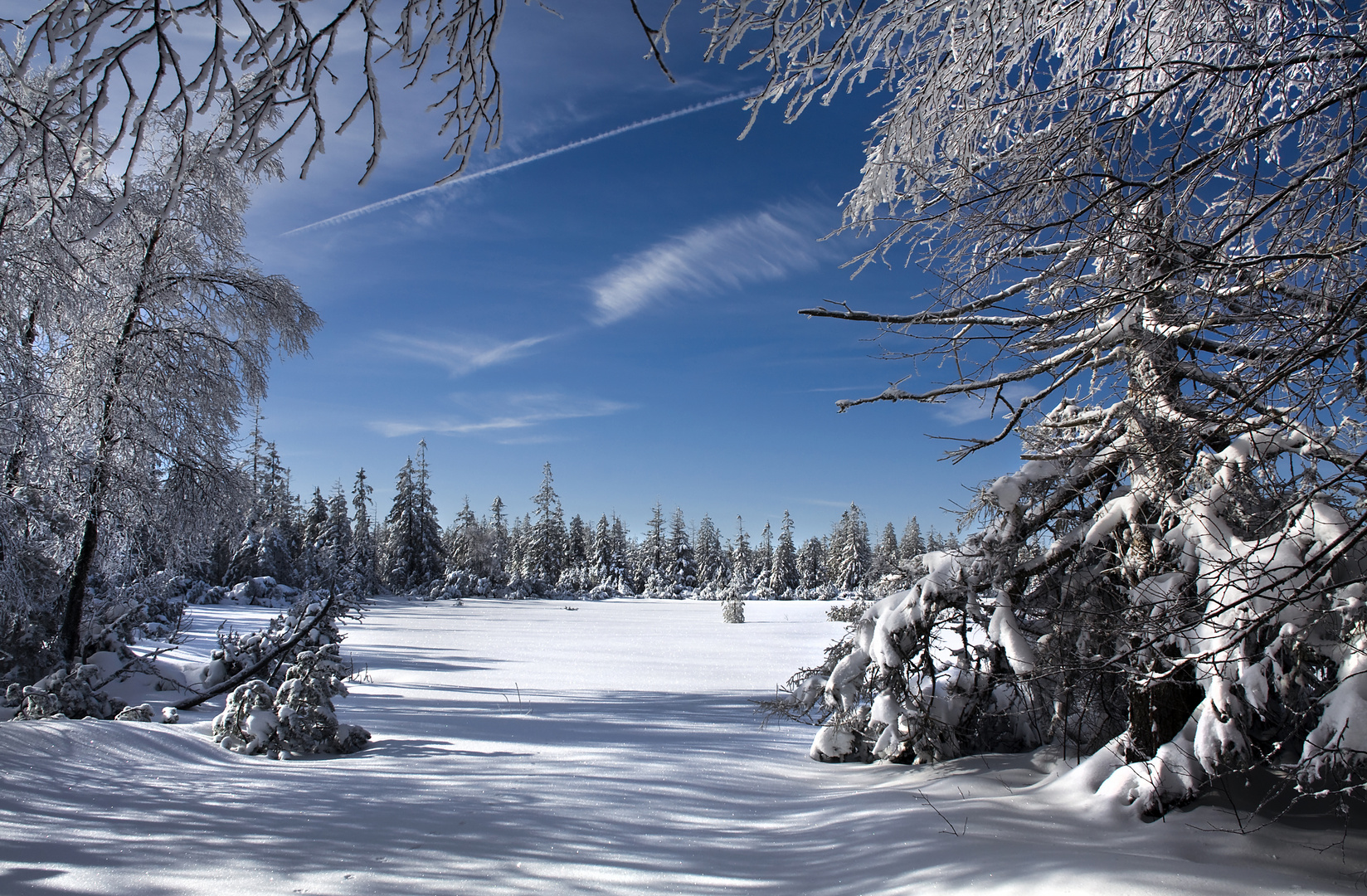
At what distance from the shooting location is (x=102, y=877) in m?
2.38

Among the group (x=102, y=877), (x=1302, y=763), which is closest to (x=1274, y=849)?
(x=1302, y=763)

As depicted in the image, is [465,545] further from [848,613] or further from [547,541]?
[848,613]

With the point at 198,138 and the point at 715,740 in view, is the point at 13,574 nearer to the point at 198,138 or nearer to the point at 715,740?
the point at 198,138

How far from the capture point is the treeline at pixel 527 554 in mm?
41344

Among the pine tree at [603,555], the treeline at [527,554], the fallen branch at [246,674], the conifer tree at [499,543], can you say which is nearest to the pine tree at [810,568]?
the treeline at [527,554]

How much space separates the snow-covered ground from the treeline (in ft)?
109

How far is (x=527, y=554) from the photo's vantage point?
193 feet

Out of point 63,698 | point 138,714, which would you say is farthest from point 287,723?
point 63,698

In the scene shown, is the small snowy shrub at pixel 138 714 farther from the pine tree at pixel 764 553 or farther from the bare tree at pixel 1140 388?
the pine tree at pixel 764 553

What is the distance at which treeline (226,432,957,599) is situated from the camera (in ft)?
136

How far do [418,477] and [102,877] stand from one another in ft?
174

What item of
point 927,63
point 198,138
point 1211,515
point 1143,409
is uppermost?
point 198,138

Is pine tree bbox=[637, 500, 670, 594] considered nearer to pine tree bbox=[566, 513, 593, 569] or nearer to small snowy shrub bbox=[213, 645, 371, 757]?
pine tree bbox=[566, 513, 593, 569]

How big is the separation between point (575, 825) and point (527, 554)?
57.5 meters
